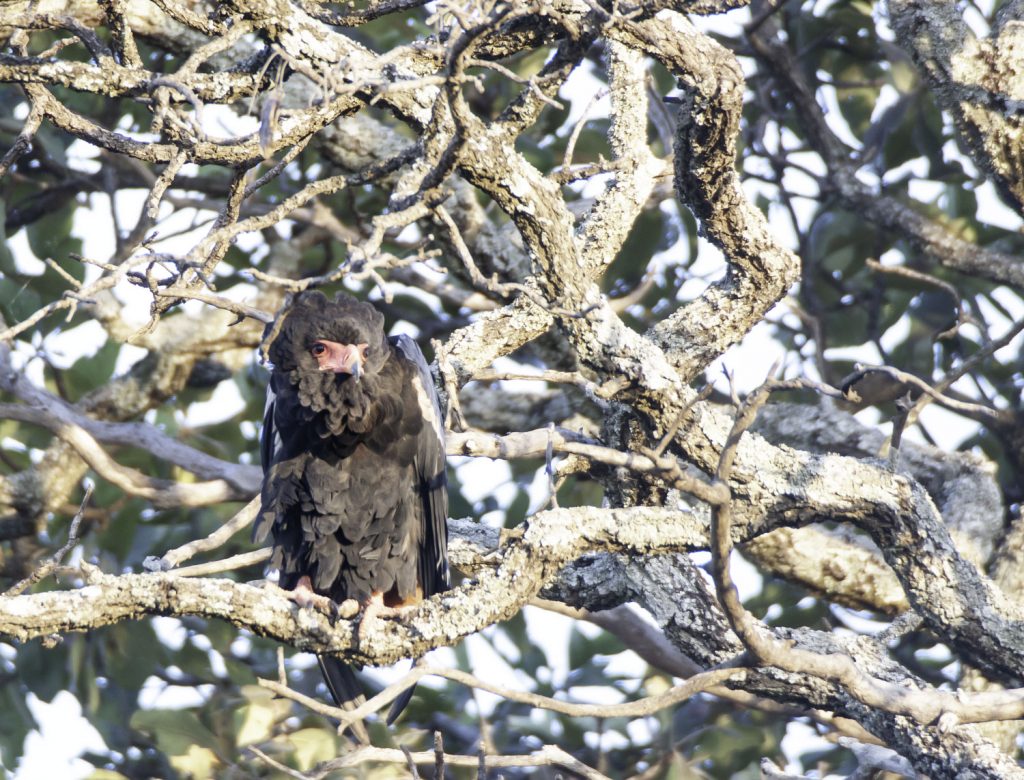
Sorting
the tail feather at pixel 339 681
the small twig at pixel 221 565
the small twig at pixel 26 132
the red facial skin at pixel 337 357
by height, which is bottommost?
the tail feather at pixel 339 681

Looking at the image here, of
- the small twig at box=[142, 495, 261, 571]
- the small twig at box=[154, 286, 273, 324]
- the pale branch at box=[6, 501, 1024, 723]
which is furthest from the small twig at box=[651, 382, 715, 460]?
the small twig at box=[142, 495, 261, 571]

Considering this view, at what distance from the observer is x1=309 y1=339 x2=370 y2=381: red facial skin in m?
3.39

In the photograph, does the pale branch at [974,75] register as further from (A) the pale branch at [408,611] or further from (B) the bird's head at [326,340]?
(B) the bird's head at [326,340]

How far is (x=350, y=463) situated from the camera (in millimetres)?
3592

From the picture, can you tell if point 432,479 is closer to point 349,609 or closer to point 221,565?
point 349,609

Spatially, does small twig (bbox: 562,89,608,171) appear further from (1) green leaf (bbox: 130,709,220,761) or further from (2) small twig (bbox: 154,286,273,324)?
(1) green leaf (bbox: 130,709,220,761)

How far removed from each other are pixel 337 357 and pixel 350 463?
1.20ft

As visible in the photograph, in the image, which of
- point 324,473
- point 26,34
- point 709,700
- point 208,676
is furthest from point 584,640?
point 26,34

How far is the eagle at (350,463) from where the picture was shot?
3.45m

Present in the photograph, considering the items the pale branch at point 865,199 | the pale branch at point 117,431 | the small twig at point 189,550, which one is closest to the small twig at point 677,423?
the small twig at point 189,550

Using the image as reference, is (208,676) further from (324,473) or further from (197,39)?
(197,39)

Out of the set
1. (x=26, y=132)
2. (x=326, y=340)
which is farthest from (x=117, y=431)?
(x=26, y=132)

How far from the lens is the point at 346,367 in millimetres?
3387

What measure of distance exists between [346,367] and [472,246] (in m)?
1.72
